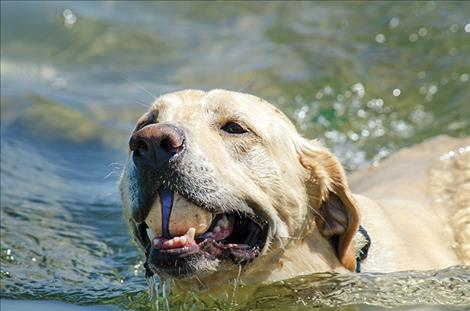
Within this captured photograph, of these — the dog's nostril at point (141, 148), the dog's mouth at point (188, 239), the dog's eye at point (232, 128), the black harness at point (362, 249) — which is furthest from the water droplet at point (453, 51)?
the dog's nostril at point (141, 148)

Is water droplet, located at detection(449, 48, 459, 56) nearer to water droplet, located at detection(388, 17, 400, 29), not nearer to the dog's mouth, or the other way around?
water droplet, located at detection(388, 17, 400, 29)

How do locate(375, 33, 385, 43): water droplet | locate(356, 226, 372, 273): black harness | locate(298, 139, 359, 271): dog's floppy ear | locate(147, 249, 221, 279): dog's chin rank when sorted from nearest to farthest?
locate(147, 249, 221, 279): dog's chin → locate(298, 139, 359, 271): dog's floppy ear → locate(356, 226, 372, 273): black harness → locate(375, 33, 385, 43): water droplet

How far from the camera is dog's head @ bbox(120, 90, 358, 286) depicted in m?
4.72

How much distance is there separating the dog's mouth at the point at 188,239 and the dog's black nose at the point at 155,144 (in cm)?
20

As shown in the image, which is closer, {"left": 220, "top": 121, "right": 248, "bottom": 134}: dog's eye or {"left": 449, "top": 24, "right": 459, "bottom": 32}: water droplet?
{"left": 220, "top": 121, "right": 248, "bottom": 134}: dog's eye

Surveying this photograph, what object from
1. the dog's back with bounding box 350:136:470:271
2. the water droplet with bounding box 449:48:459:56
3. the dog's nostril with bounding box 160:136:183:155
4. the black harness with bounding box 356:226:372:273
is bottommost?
the dog's nostril with bounding box 160:136:183:155

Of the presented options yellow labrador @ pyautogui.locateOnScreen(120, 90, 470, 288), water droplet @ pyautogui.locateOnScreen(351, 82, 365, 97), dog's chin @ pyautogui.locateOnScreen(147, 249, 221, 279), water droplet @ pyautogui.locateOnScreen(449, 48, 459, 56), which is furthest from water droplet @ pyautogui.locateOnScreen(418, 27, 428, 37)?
dog's chin @ pyautogui.locateOnScreen(147, 249, 221, 279)

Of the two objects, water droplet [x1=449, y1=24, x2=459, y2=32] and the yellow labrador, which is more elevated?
water droplet [x1=449, y1=24, x2=459, y2=32]

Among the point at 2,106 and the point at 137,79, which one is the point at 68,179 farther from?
the point at 137,79

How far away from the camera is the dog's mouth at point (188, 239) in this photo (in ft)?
15.5

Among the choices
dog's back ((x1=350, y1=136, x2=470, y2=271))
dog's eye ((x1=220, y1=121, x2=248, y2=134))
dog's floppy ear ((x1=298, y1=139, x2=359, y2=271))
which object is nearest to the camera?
dog's eye ((x1=220, y1=121, x2=248, y2=134))

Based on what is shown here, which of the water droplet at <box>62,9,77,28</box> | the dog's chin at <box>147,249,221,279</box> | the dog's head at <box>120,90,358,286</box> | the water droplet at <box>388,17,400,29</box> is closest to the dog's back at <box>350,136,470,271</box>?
the dog's head at <box>120,90,358,286</box>

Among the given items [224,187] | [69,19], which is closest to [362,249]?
[224,187]

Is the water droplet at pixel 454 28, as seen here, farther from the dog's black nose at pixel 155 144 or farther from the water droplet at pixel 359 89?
the dog's black nose at pixel 155 144
